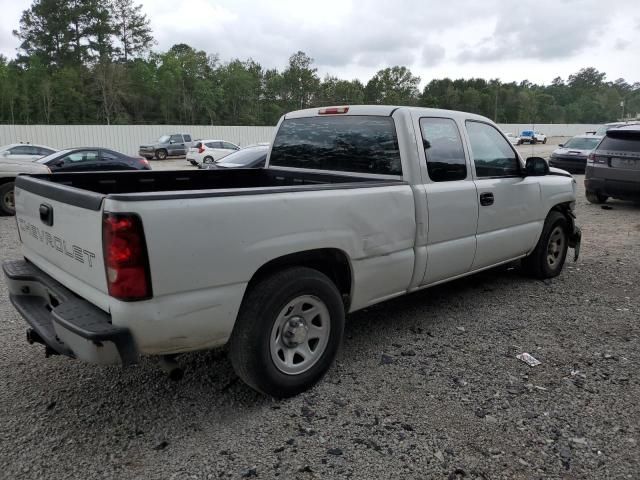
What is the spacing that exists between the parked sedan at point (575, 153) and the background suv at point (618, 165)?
304 inches

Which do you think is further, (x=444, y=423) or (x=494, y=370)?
(x=494, y=370)

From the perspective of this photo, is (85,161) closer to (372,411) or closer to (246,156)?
(246,156)

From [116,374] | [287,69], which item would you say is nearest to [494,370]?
[116,374]

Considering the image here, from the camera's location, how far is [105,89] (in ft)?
181

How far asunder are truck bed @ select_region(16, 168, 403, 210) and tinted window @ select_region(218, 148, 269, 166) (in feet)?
20.5

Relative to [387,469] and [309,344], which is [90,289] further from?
[387,469]

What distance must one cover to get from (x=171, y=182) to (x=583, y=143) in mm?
18552

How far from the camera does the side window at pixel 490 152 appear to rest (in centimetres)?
457

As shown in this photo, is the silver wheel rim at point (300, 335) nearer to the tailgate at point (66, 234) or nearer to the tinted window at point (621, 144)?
the tailgate at point (66, 234)

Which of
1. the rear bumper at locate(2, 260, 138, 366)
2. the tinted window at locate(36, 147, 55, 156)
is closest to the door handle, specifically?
the rear bumper at locate(2, 260, 138, 366)

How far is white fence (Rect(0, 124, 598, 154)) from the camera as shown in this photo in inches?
1292

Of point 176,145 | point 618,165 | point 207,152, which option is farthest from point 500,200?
point 176,145

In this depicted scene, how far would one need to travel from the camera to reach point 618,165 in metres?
10.5

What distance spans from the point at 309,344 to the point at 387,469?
0.99m
